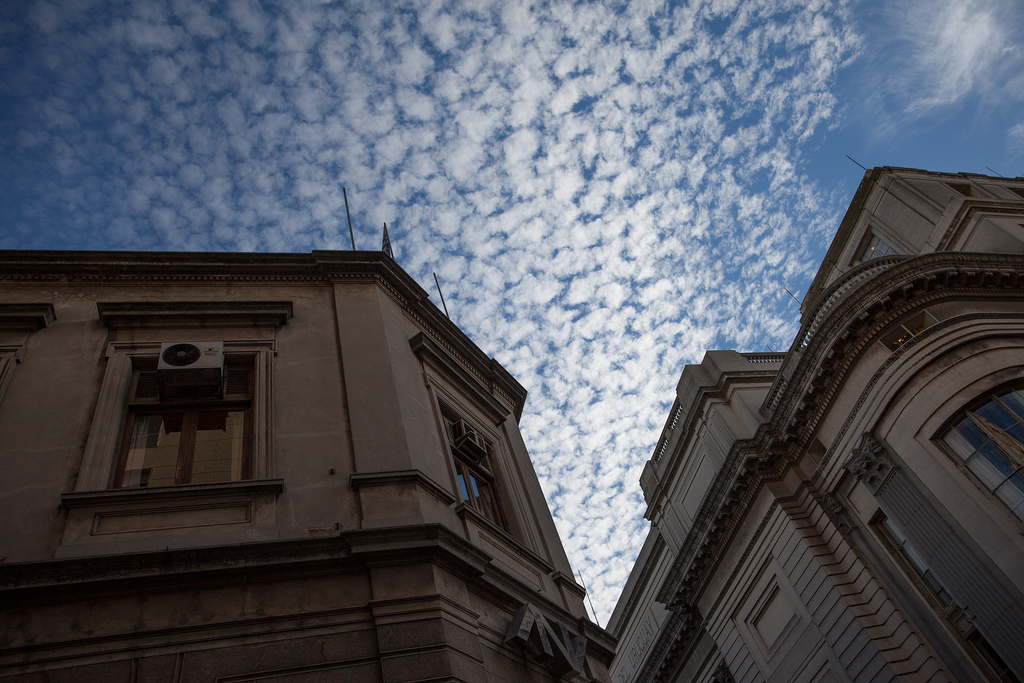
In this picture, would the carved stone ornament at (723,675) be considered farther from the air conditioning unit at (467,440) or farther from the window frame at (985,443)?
the air conditioning unit at (467,440)

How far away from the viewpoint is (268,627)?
7.00m

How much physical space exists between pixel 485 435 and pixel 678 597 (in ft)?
51.6

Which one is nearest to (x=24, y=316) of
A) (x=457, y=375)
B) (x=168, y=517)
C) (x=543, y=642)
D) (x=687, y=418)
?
(x=168, y=517)

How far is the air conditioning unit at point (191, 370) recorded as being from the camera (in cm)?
980

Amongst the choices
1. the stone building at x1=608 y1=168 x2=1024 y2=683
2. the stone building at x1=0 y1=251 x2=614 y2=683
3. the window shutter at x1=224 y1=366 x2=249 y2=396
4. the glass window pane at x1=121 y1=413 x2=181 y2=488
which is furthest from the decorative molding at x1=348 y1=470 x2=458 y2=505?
the stone building at x1=608 y1=168 x2=1024 y2=683

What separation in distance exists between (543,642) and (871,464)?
12987 mm

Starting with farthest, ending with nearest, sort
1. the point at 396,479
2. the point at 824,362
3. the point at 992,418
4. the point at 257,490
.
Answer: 1. the point at 824,362
2. the point at 992,418
3. the point at 396,479
4. the point at 257,490

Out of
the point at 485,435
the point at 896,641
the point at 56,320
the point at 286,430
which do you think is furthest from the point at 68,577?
the point at 896,641

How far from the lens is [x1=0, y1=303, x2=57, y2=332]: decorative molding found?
1026 cm

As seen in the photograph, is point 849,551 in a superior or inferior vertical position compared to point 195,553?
superior

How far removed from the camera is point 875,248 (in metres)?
30.0

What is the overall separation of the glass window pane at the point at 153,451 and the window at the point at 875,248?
29103mm

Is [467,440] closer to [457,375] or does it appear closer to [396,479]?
[457,375]

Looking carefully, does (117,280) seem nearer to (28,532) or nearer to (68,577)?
(28,532)
